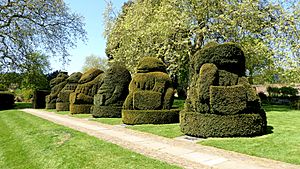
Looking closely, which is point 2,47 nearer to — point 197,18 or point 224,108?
point 197,18

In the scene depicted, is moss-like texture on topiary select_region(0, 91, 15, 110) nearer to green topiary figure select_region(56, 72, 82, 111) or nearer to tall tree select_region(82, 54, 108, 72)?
green topiary figure select_region(56, 72, 82, 111)

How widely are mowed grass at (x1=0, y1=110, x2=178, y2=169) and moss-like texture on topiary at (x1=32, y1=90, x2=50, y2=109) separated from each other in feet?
60.6

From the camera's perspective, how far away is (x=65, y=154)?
6793 millimetres

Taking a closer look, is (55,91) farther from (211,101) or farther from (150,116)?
(211,101)

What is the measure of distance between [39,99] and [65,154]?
22.2m

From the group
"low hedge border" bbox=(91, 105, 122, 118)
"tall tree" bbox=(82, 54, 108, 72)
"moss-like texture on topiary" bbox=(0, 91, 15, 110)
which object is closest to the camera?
"low hedge border" bbox=(91, 105, 122, 118)

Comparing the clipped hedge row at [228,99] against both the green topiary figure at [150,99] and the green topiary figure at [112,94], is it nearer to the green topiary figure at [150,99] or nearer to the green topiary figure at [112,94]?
the green topiary figure at [150,99]

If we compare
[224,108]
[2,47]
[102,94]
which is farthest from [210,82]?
[2,47]

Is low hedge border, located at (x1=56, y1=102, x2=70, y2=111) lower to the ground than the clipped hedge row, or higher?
lower

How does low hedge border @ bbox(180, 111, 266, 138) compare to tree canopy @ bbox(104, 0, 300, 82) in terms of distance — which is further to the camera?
tree canopy @ bbox(104, 0, 300, 82)

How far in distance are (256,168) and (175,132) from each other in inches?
176

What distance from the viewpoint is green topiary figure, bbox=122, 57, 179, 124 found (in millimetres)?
12047

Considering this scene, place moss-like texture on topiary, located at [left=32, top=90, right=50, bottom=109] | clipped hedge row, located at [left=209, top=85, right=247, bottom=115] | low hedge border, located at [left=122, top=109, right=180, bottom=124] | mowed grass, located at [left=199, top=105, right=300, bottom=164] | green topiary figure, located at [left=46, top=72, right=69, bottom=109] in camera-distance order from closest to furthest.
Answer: mowed grass, located at [left=199, top=105, right=300, bottom=164]
clipped hedge row, located at [left=209, top=85, right=247, bottom=115]
low hedge border, located at [left=122, top=109, right=180, bottom=124]
green topiary figure, located at [left=46, top=72, right=69, bottom=109]
moss-like texture on topiary, located at [left=32, top=90, right=50, bottom=109]

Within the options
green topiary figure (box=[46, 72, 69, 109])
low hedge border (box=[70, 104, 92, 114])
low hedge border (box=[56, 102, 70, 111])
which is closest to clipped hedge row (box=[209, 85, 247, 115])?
low hedge border (box=[70, 104, 92, 114])
